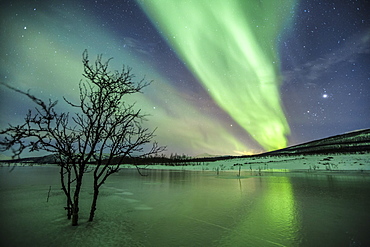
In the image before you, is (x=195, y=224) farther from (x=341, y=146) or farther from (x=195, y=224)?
(x=341, y=146)

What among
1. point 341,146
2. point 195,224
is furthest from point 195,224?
point 341,146

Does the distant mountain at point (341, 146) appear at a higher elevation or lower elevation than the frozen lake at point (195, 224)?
higher

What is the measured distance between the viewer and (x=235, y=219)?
8.61 metres

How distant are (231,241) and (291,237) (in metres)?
2.01

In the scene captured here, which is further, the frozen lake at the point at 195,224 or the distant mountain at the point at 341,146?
the distant mountain at the point at 341,146

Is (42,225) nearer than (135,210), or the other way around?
(42,225)

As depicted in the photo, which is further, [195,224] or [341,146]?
[341,146]

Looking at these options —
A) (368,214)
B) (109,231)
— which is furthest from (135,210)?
(368,214)

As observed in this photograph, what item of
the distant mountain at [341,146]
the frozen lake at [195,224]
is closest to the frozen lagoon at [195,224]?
the frozen lake at [195,224]

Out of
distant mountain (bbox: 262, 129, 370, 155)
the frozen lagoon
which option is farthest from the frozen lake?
distant mountain (bbox: 262, 129, 370, 155)

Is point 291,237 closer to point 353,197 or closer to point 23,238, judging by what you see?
point 23,238

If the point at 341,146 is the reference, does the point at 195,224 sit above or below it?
below

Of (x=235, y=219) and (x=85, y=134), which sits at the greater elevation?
(x=85, y=134)

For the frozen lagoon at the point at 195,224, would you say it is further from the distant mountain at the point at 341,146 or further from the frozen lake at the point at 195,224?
the distant mountain at the point at 341,146
